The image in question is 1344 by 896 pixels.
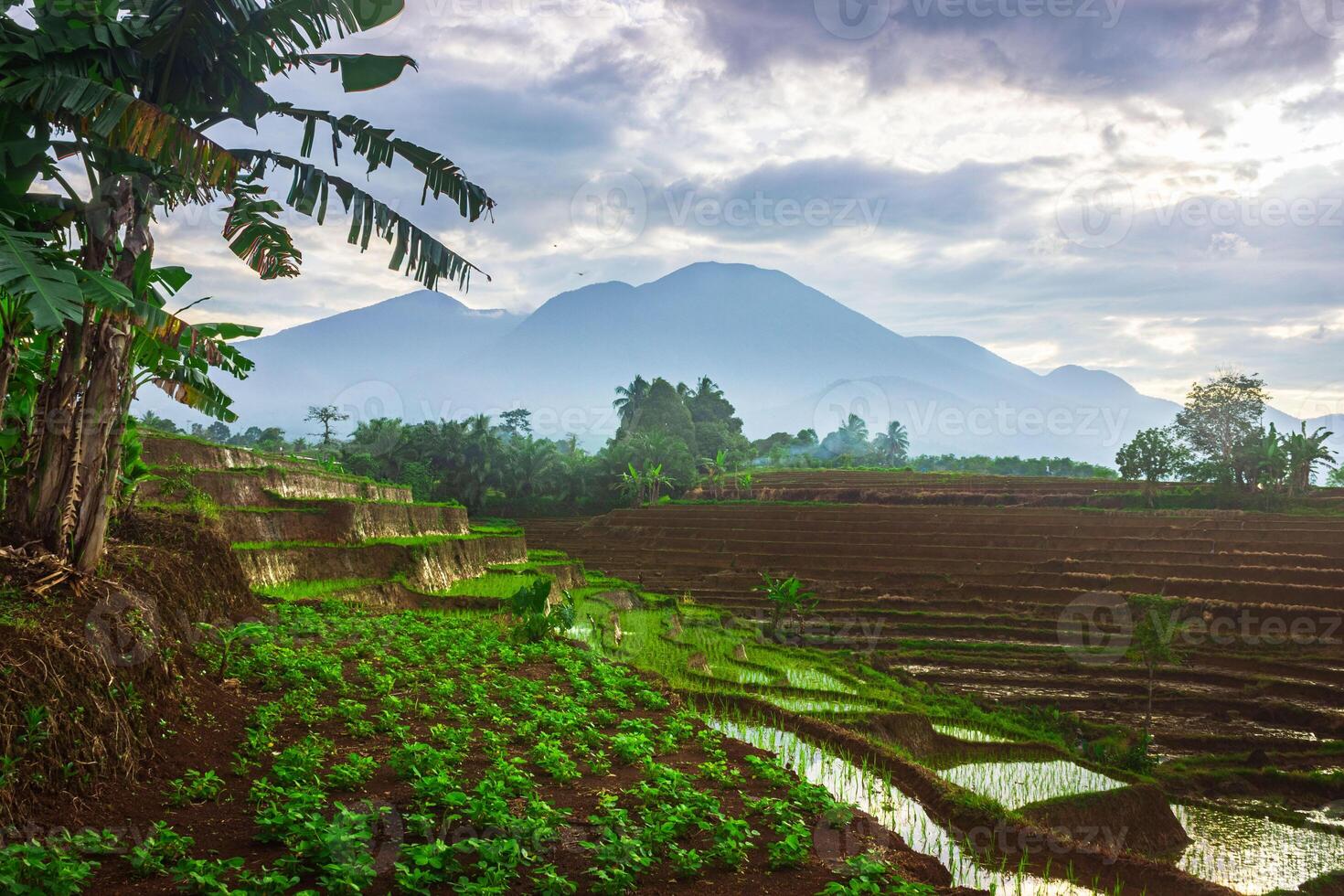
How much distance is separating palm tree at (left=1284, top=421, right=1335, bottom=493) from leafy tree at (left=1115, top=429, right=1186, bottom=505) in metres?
4.91

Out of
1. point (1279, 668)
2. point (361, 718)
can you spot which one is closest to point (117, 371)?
point (361, 718)

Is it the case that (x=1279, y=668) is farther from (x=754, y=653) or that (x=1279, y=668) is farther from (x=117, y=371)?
(x=117, y=371)

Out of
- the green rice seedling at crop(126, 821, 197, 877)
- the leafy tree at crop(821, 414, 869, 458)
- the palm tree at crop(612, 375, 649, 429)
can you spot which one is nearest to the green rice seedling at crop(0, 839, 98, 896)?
the green rice seedling at crop(126, 821, 197, 877)

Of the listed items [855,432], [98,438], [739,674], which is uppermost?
[855,432]

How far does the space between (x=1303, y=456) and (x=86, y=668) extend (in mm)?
53456

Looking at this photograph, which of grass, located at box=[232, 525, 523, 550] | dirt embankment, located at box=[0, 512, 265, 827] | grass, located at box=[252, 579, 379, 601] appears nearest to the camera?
dirt embankment, located at box=[0, 512, 265, 827]

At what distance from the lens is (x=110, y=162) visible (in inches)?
243

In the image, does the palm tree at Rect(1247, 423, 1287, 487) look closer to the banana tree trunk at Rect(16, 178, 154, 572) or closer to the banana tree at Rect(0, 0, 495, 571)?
the banana tree at Rect(0, 0, 495, 571)

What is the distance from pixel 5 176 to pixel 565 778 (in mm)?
5922

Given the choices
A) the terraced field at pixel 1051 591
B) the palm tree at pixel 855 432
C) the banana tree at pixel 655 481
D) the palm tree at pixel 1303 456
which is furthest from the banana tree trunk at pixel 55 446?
the palm tree at pixel 855 432

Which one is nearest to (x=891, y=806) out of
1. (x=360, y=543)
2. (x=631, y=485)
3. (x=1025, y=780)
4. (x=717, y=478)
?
(x=1025, y=780)

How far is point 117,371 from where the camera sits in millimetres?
6129

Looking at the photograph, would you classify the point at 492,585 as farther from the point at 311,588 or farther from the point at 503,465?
the point at 503,465

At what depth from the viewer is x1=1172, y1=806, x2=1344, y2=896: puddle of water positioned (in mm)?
8883
